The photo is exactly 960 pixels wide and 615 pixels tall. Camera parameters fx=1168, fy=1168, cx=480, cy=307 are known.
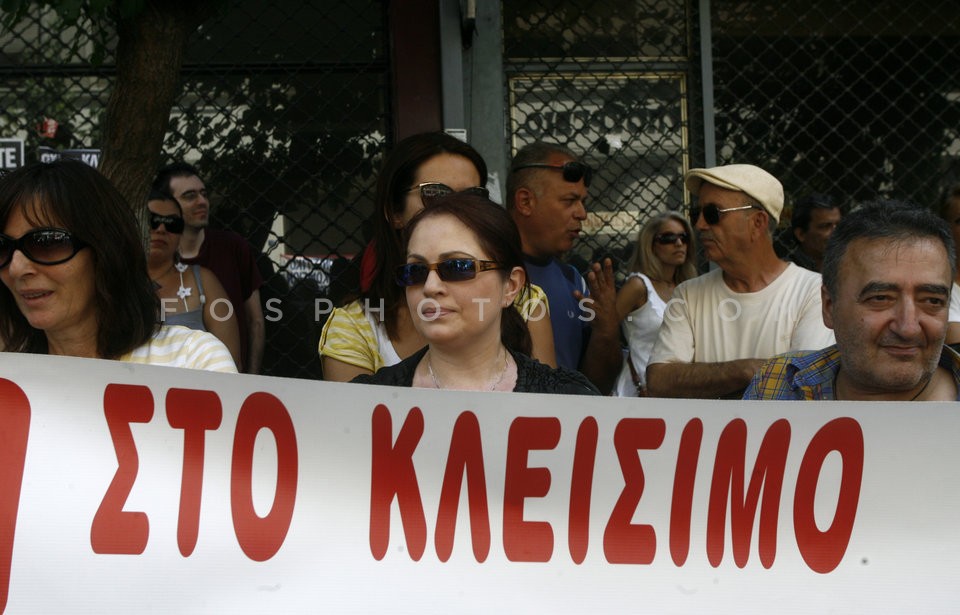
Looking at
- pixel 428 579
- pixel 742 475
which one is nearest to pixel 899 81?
pixel 742 475

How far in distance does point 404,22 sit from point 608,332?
224 centimetres

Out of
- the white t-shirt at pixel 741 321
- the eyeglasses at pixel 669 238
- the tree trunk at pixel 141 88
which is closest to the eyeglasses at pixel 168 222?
the tree trunk at pixel 141 88

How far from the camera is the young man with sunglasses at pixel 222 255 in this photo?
4859 millimetres

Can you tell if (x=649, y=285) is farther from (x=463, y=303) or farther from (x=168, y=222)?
(x=463, y=303)

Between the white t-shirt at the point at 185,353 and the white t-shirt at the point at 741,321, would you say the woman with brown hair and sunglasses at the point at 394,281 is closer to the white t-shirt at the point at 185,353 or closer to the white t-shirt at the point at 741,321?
the white t-shirt at the point at 185,353

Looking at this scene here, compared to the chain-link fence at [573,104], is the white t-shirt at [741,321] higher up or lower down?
lower down

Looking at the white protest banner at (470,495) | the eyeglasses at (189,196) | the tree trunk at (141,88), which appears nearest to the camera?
the white protest banner at (470,495)

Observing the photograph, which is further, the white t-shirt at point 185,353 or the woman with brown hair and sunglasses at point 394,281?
the woman with brown hair and sunglasses at point 394,281

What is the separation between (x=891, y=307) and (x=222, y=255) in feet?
10.4

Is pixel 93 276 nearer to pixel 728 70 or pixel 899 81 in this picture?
pixel 728 70

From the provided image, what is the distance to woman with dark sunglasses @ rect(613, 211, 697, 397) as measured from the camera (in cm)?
424

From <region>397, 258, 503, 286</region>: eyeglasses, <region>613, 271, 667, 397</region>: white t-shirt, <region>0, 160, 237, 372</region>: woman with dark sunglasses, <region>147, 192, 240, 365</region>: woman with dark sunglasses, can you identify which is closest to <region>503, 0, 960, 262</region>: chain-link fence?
<region>613, 271, 667, 397</region>: white t-shirt

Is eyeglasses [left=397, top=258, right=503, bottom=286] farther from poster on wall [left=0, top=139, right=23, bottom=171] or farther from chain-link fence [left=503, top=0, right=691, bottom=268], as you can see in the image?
chain-link fence [left=503, top=0, right=691, bottom=268]

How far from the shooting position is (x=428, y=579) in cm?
214
